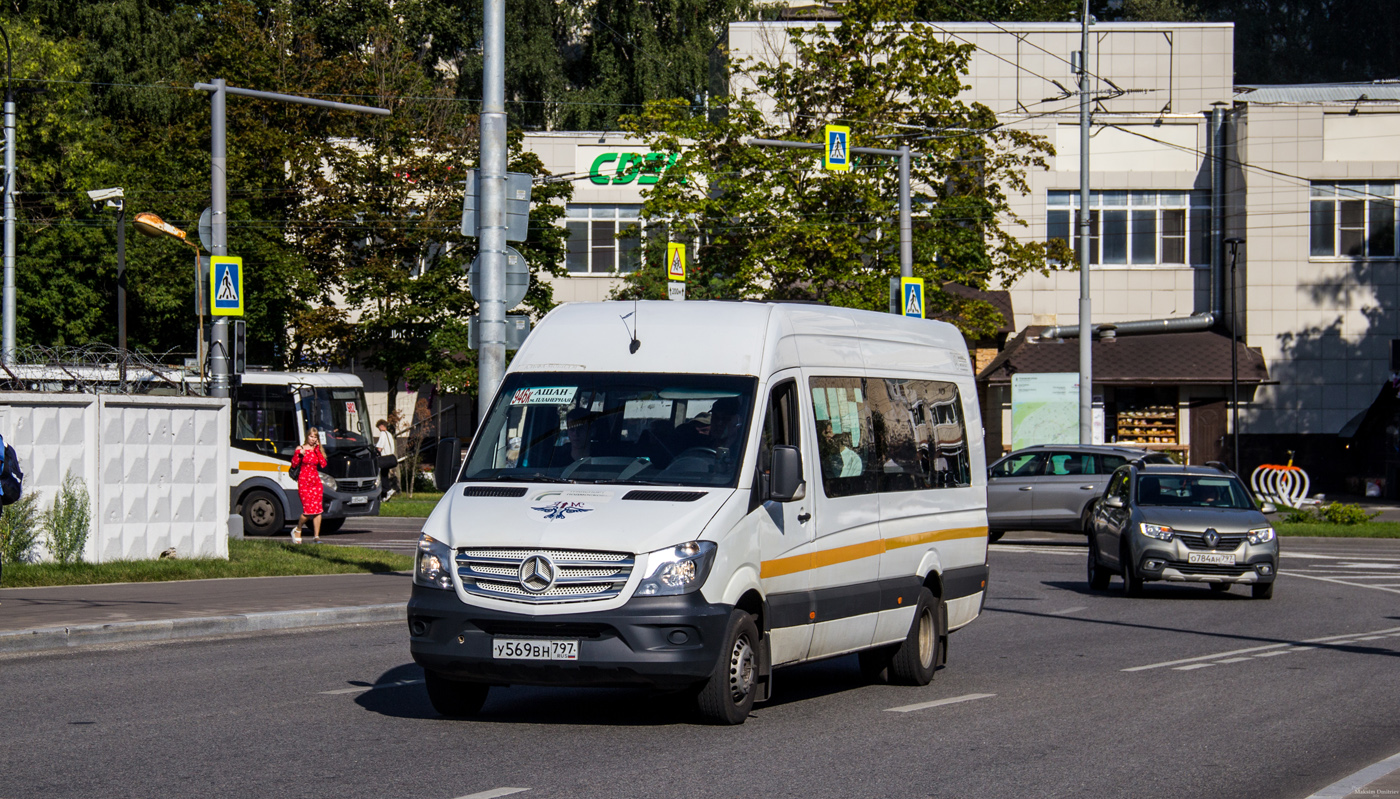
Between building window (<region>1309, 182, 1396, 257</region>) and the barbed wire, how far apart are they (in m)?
34.5

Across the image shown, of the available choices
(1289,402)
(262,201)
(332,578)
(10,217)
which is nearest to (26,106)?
(262,201)

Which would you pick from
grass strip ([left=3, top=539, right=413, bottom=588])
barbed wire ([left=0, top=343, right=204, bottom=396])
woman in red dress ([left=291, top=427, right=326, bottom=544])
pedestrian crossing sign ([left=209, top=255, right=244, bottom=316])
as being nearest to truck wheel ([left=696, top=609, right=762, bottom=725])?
grass strip ([left=3, top=539, right=413, bottom=588])

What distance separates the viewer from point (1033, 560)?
25.7 metres

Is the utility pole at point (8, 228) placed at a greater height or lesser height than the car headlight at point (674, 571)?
greater

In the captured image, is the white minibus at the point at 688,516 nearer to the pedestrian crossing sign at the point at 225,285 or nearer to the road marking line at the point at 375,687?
the road marking line at the point at 375,687

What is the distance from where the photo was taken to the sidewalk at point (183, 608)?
516 inches

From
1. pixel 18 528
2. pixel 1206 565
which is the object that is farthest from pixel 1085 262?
pixel 18 528

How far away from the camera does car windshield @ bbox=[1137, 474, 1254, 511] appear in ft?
64.4

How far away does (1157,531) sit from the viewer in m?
19.0

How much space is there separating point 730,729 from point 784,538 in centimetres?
117

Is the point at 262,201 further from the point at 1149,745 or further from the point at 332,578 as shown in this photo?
the point at 1149,745

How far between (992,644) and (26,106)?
3977 centimetres

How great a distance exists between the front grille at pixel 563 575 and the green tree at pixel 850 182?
29.8m

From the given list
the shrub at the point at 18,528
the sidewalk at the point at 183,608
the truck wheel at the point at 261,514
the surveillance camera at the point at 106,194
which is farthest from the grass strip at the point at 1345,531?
the surveillance camera at the point at 106,194
